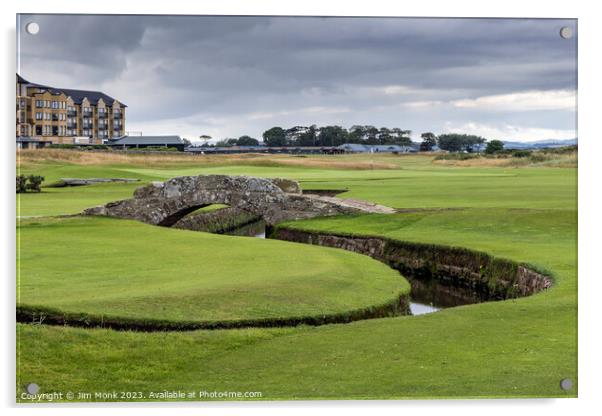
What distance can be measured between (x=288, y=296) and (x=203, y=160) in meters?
6.93

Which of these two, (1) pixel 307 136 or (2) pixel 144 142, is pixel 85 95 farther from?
(1) pixel 307 136

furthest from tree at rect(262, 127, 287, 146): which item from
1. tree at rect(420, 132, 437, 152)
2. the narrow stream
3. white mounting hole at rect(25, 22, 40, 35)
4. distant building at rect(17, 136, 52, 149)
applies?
white mounting hole at rect(25, 22, 40, 35)

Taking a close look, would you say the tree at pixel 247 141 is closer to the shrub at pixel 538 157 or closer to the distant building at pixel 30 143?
the distant building at pixel 30 143

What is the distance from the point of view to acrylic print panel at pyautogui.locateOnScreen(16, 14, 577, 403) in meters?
14.6

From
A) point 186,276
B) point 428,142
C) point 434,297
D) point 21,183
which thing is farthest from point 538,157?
point 21,183

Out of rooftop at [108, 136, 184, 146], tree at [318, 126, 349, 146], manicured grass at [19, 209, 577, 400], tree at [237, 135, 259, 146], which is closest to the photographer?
manicured grass at [19, 209, 577, 400]

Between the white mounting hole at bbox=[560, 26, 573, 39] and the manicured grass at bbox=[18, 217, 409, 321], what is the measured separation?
716 cm

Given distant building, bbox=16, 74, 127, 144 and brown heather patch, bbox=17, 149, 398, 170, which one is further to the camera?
brown heather patch, bbox=17, 149, 398, 170

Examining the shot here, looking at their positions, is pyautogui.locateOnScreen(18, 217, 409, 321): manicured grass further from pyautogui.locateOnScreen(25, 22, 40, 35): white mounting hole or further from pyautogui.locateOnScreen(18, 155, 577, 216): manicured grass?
pyautogui.locateOnScreen(25, 22, 40, 35): white mounting hole

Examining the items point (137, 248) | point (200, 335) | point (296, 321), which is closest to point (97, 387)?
point (200, 335)

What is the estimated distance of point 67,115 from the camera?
1984cm

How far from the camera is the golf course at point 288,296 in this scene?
14295 mm

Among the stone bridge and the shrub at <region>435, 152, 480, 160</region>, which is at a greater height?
the shrub at <region>435, 152, 480, 160</region>

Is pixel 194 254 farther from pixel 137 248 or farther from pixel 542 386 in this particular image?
pixel 542 386
